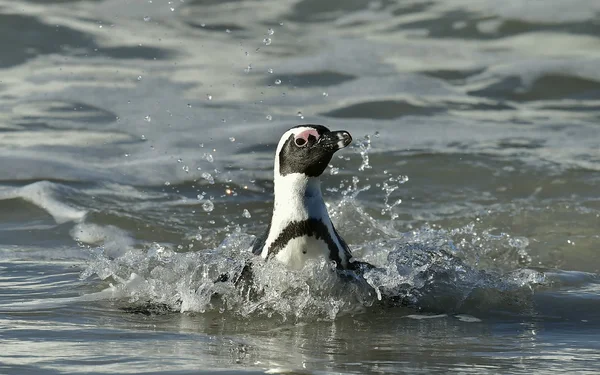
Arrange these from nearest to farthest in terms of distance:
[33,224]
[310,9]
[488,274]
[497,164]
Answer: [488,274] → [33,224] → [497,164] → [310,9]

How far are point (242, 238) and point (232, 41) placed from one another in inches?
318

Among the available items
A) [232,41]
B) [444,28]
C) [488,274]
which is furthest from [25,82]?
[488,274]

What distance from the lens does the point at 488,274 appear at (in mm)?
6668

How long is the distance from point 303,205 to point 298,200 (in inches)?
1.6

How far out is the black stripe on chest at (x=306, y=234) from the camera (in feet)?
19.6

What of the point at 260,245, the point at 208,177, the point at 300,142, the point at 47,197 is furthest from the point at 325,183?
the point at 300,142

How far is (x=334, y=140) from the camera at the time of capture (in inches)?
235

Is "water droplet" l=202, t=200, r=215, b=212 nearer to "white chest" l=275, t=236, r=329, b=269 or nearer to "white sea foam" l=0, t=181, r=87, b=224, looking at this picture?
"white sea foam" l=0, t=181, r=87, b=224

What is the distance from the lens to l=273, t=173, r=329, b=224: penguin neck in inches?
237

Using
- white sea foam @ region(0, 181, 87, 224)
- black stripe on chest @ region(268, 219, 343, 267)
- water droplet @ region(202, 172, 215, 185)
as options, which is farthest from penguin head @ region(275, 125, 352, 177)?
white sea foam @ region(0, 181, 87, 224)

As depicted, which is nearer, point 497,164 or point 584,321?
point 584,321

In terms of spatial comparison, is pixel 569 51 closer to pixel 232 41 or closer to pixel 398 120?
pixel 398 120

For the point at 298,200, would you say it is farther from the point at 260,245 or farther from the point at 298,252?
the point at 260,245

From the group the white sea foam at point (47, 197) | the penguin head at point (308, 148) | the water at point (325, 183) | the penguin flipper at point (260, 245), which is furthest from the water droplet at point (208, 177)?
the penguin head at point (308, 148)
